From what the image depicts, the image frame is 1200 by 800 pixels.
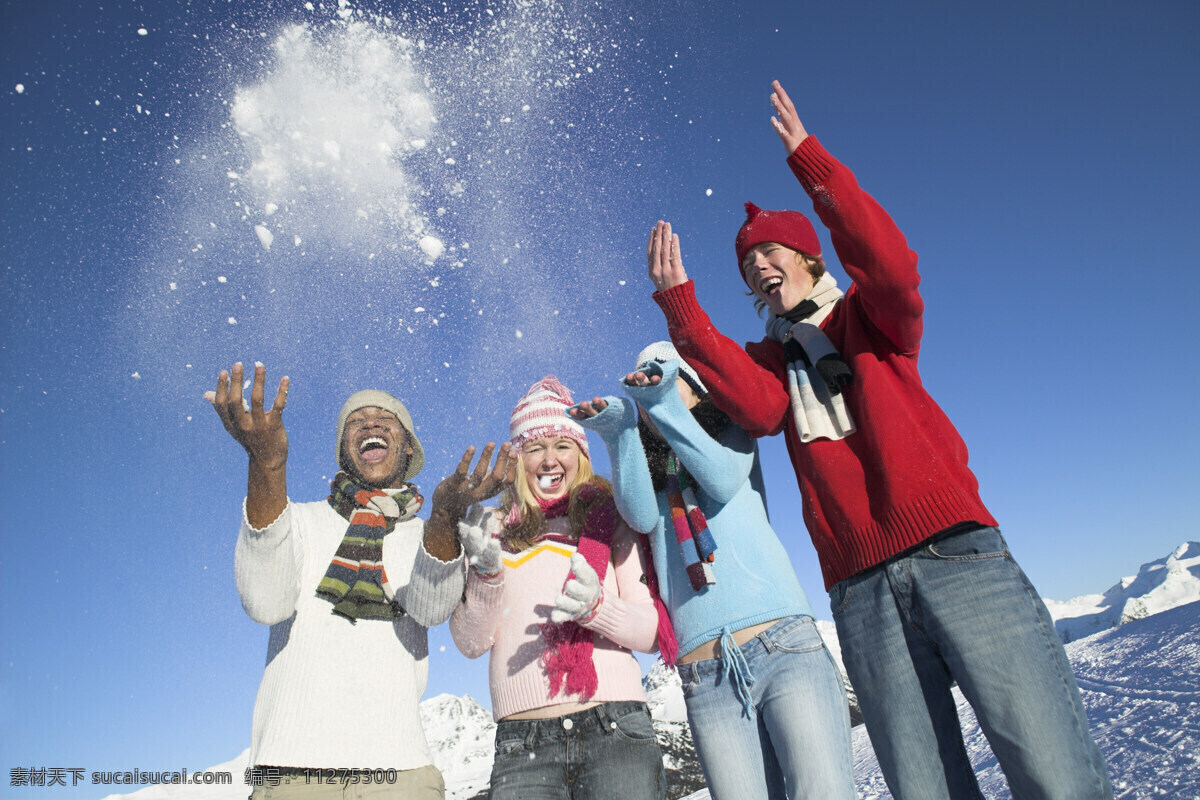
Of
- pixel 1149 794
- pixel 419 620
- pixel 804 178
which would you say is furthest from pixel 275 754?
pixel 1149 794

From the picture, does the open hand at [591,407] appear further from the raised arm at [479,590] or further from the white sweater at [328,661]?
the white sweater at [328,661]

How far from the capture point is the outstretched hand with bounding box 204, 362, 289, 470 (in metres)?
2.88

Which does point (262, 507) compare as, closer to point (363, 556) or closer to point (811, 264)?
point (363, 556)

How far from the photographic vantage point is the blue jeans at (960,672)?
6.97 ft

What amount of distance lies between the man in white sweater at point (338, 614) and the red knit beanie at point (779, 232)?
178cm

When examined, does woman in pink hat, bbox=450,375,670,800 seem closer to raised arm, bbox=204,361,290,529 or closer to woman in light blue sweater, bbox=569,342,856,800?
woman in light blue sweater, bbox=569,342,856,800

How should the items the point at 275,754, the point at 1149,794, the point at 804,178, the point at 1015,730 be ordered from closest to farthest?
the point at 1015,730 → the point at 804,178 → the point at 275,754 → the point at 1149,794

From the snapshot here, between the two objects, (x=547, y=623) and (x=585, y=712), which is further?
(x=547, y=623)

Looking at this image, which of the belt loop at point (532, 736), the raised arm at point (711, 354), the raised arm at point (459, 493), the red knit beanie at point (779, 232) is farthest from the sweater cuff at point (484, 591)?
the red knit beanie at point (779, 232)

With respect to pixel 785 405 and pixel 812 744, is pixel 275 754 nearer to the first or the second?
pixel 812 744

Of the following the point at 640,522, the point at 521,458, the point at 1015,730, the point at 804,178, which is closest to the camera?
the point at 1015,730

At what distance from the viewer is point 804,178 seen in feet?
9.39

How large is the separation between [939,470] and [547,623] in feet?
7.13

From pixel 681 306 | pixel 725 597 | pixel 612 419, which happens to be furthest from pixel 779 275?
pixel 725 597
